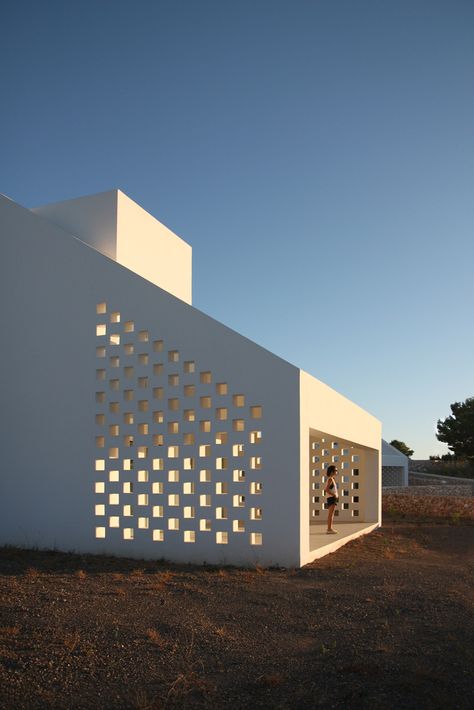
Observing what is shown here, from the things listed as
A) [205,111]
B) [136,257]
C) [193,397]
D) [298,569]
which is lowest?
[298,569]

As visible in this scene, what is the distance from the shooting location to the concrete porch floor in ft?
27.8

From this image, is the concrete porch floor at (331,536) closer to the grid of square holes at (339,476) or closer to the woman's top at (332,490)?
the grid of square holes at (339,476)

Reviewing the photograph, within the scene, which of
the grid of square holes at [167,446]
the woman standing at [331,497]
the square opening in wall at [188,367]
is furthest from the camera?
the woman standing at [331,497]

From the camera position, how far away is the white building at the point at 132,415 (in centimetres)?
758

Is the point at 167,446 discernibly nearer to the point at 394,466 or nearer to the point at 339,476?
the point at 339,476

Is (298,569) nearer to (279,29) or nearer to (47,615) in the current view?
(47,615)

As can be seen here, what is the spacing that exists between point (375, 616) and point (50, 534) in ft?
17.4

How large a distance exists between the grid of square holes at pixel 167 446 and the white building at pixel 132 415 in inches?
0.7

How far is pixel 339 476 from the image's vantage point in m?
13.6

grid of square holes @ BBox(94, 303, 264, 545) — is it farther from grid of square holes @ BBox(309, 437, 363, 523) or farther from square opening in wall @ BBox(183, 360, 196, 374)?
grid of square holes @ BBox(309, 437, 363, 523)

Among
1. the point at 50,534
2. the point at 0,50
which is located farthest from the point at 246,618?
the point at 0,50

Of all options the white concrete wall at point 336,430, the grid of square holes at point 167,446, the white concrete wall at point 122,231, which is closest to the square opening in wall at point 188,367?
the grid of square holes at point 167,446

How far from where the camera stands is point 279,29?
9930 millimetres

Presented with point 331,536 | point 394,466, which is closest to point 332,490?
point 331,536
